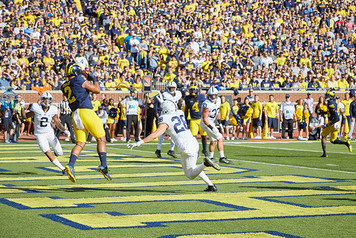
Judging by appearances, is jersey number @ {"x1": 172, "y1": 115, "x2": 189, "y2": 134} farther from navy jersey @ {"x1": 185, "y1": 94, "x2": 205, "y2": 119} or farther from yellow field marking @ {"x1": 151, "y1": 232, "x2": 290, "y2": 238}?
navy jersey @ {"x1": 185, "y1": 94, "x2": 205, "y2": 119}

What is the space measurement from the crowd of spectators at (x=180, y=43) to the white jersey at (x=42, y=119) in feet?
35.2

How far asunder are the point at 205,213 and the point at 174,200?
3.66ft

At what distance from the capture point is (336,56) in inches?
1184

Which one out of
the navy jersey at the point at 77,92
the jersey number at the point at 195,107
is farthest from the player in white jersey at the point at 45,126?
the jersey number at the point at 195,107

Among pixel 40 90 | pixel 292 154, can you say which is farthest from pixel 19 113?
pixel 292 154

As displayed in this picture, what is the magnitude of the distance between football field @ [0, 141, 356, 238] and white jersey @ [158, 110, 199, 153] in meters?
0.73

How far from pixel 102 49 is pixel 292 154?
10.5m

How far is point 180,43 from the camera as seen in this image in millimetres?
27516

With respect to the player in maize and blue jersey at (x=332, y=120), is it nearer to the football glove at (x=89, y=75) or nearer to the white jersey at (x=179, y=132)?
the white jersey at (x=179, y=132)

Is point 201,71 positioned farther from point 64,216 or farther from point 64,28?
point 64,216

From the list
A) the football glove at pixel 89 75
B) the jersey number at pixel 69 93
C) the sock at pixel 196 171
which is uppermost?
the football glove at pixel 89 75

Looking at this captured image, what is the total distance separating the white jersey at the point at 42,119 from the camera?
11828 millimetres

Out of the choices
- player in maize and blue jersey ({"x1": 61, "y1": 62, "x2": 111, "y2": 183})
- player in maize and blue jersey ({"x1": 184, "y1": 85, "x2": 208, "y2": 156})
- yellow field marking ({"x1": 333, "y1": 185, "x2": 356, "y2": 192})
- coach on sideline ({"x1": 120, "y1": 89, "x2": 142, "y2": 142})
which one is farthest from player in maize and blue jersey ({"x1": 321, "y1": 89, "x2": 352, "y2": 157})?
coach on sideline ({"x1": 120, "y1": 89, "x2": 142, "y2": 142})

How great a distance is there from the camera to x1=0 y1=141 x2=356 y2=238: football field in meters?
6.41
